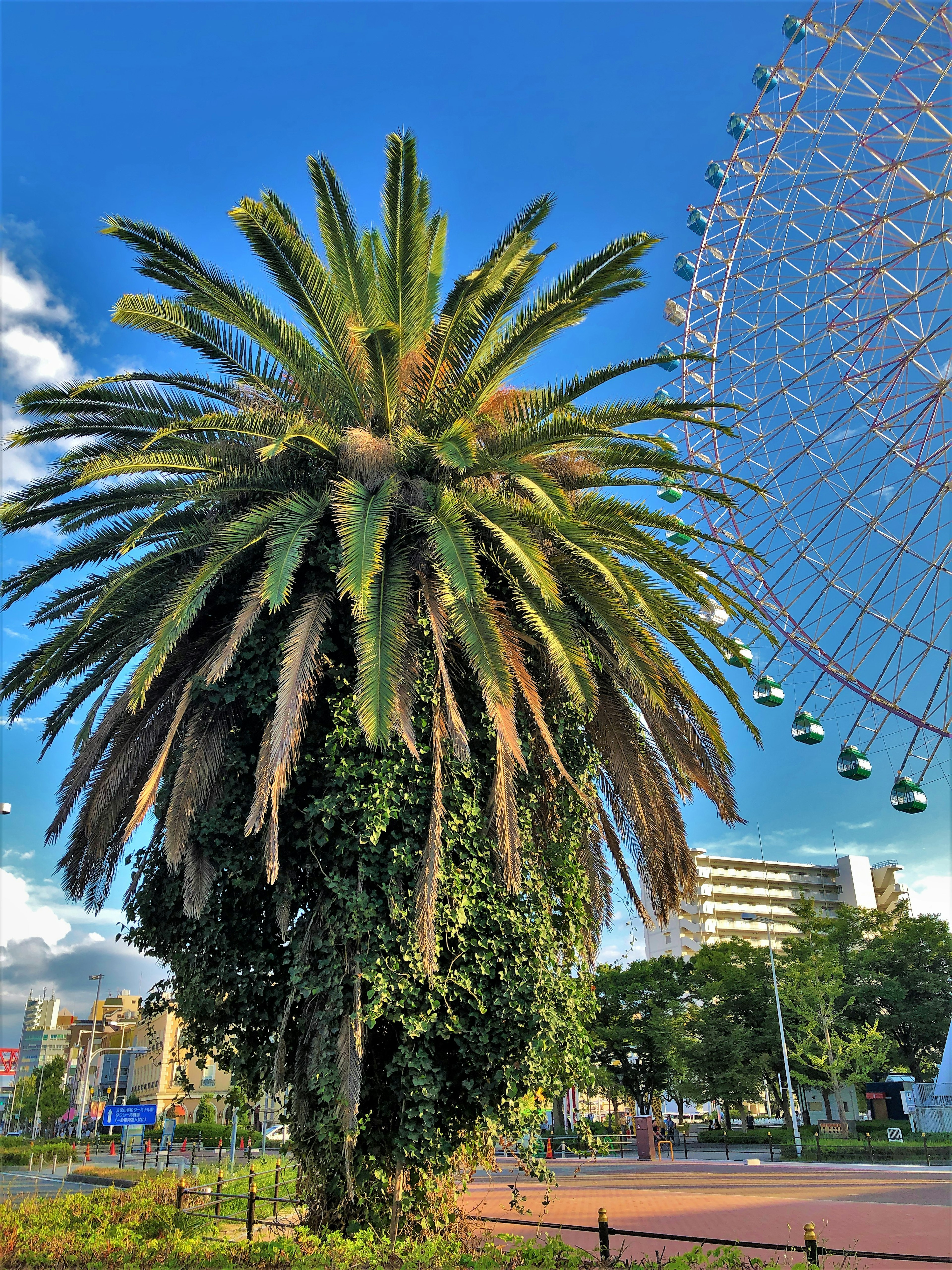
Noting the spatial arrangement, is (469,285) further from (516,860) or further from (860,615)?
(860,615)

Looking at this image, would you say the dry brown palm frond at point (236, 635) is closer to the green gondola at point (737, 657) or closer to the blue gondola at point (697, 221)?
the green gondola at point (737, 657)

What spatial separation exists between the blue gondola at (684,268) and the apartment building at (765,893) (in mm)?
94715

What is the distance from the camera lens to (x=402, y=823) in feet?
31.3

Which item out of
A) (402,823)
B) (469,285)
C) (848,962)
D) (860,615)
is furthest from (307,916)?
(848,962)

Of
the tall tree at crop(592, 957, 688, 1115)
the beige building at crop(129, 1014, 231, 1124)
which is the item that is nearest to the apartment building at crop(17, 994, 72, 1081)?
the beige building at crop(129, 1014, 231, 1124)

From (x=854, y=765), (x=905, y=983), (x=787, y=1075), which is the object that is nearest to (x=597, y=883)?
(x=854, y=765)

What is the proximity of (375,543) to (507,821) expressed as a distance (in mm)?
3110

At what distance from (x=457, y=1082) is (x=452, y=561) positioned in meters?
5.46

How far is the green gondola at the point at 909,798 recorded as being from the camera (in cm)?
1609

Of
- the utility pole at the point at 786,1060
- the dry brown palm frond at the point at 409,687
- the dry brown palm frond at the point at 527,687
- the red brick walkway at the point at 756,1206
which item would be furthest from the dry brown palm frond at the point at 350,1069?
the utility pole at the point at 786,1060

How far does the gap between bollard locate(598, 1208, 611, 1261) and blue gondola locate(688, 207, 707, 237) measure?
60.4 feet

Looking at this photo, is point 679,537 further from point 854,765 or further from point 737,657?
point 854,765

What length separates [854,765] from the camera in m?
17.3

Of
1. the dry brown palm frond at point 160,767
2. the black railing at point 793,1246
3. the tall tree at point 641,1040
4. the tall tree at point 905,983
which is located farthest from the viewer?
the tall tree at point 905,983
